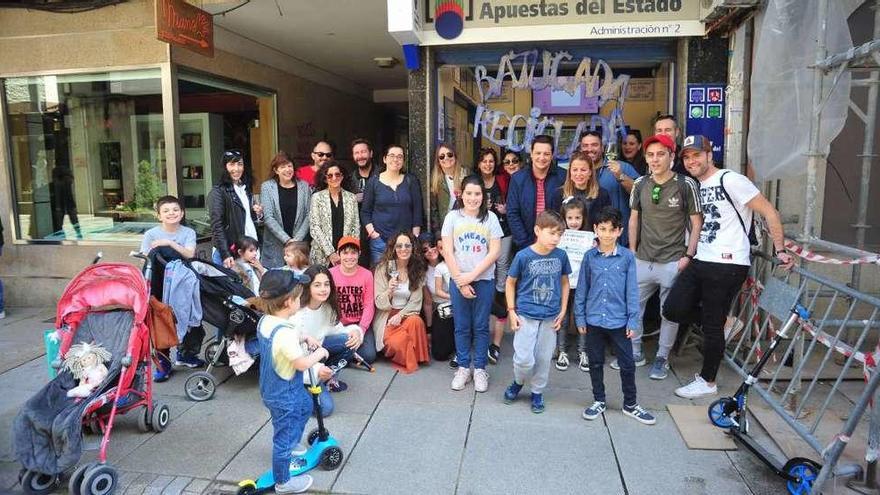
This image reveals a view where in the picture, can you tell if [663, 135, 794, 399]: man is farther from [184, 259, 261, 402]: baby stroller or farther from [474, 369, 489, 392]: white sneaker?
[184, 259, 261, 402]: baby stroller

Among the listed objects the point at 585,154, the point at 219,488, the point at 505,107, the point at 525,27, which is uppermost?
the point at 525,27

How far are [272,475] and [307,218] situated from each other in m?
2.88

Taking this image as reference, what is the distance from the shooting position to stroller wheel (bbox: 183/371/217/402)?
177 inches

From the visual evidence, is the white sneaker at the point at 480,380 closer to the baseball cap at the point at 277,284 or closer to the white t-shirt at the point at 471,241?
the white t-shirt at the point at 471,241

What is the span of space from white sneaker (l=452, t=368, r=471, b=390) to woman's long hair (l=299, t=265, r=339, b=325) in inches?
40.7

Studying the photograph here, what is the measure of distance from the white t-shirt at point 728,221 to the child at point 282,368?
2895 millimetres

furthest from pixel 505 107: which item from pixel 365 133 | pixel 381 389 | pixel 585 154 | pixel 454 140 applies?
pixel 365 133

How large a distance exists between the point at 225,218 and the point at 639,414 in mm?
3836

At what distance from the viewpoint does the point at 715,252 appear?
4344 mm

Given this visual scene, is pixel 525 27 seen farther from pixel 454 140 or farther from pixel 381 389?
pixel 381 389

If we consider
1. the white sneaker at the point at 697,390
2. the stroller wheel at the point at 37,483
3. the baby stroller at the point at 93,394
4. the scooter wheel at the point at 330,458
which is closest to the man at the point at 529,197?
the white sneaker at the point at 697,390

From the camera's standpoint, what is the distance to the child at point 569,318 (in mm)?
4716

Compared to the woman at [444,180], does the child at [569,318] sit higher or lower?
lower

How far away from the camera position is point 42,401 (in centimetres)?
345
